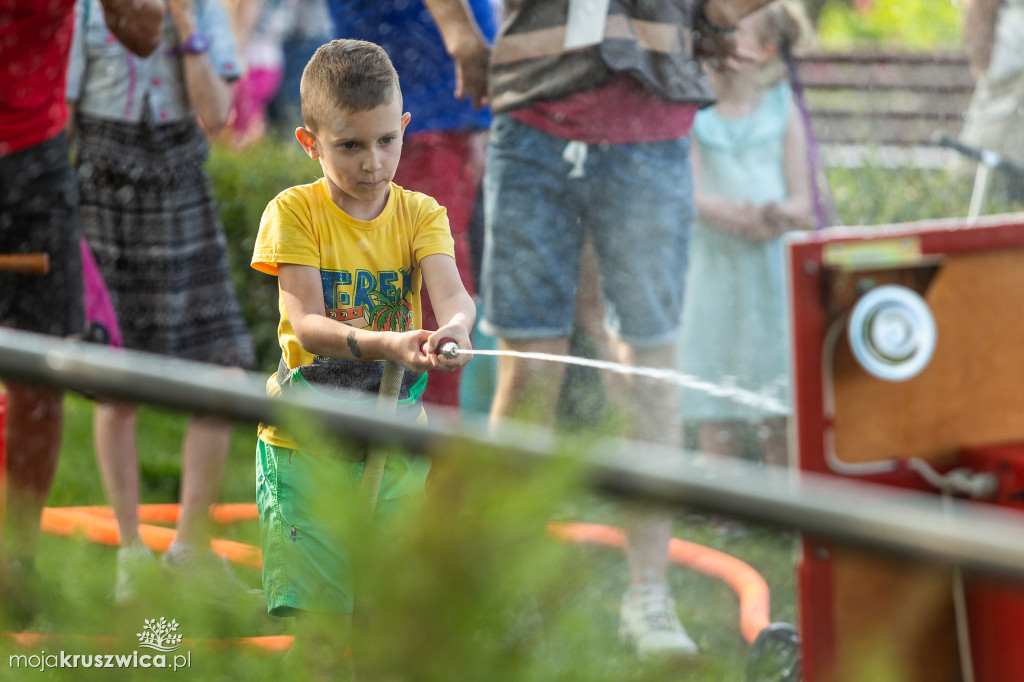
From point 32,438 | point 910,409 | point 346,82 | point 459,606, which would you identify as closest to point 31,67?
point 32,438

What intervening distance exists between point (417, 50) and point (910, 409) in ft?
3.73

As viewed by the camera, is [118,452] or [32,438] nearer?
[32,438]

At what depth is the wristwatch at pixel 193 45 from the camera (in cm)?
274

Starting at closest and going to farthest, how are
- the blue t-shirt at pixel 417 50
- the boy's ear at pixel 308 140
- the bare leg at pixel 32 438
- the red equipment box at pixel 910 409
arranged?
1. the boy's ear at pixel 308 140
2. the blue t-shirt at pixel 417 50
3. the red equipment box at pixel 910 409
4. the bare leg at pixel 32 438

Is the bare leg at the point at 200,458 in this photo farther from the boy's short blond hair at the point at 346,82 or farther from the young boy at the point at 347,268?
the boy's short blond hair at the point at 346,82

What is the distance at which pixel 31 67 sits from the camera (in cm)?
257

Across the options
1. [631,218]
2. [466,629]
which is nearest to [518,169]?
[631,218]

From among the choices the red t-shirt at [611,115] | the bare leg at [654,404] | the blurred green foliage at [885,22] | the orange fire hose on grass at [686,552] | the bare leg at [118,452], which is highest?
the blurred green foliage at [885,22]

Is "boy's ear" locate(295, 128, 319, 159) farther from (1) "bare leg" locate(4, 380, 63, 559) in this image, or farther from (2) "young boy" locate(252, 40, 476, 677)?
(1) "bare leg" locate(4, 380, 63, 559)

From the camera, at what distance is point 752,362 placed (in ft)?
12.7

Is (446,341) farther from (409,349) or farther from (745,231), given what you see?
(745,231)

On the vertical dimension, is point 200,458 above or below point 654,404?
below

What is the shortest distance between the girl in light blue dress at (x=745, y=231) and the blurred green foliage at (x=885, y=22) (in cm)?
862

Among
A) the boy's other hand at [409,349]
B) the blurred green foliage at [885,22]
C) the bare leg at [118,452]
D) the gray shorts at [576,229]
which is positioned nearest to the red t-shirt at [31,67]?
the bare leg at [118,452]
